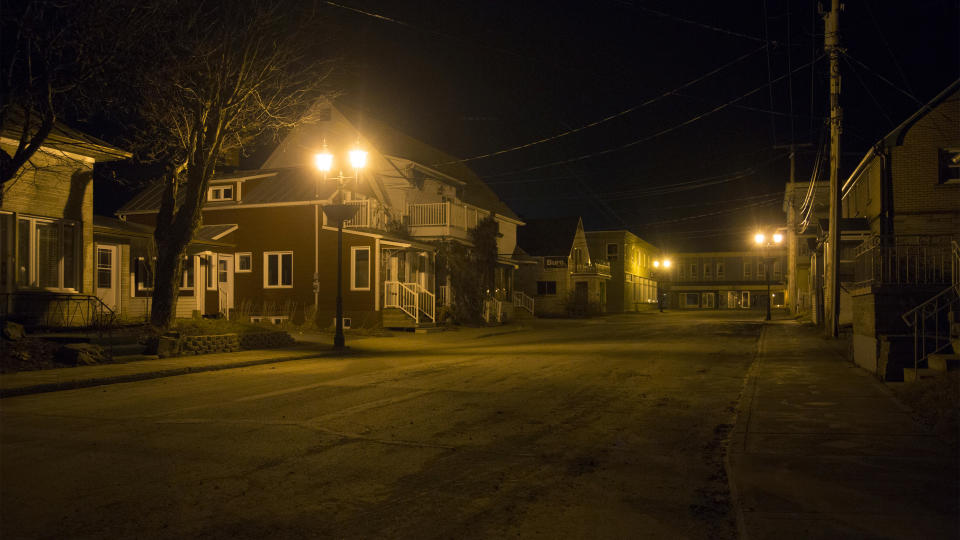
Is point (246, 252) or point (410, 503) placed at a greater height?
point (246, 252)

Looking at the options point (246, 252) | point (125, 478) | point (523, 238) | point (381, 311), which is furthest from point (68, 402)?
point (523, 238)

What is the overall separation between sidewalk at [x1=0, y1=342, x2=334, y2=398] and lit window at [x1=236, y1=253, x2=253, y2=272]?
43.0 feet

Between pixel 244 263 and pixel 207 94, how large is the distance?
562 inches

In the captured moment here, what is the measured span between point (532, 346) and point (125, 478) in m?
17.7

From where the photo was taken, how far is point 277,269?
32312 millimetres

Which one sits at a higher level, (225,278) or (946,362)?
(225,278)

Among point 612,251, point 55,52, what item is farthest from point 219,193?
point 612,251

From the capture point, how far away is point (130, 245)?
25.2 m

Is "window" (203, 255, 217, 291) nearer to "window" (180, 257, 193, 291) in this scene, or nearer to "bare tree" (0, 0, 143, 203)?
"window" (180, 257, 193, 291)

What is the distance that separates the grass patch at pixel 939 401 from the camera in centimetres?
818

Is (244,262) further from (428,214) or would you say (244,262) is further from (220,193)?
(428,214)

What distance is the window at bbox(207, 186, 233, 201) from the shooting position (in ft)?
115

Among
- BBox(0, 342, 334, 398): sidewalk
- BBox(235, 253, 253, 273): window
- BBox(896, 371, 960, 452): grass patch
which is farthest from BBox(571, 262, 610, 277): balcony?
BBox(896, 371, 960, 452): grass patch

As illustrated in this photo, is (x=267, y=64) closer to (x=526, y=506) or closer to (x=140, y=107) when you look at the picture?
(x=140, y=107)
